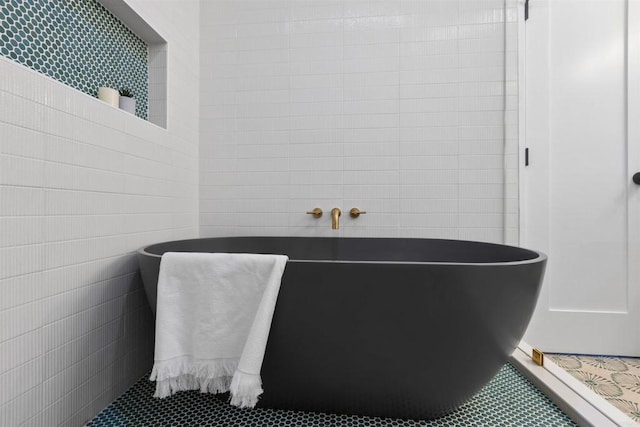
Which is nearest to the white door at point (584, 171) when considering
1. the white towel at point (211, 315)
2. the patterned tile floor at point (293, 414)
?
the patterned tile floor at point (293, 414)

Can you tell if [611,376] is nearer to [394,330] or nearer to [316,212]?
[394,330]

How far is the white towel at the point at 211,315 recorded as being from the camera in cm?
101

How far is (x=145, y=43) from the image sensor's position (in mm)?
1732

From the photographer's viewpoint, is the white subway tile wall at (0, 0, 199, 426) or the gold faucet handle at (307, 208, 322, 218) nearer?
the white subway tile wall at (0, 0, 199, 426)

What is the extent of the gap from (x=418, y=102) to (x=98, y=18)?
1.65 metres

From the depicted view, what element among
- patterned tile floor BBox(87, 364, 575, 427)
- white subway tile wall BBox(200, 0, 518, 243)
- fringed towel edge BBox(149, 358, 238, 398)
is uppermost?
white subway tile wall BBox(200, 0, 518, 243)

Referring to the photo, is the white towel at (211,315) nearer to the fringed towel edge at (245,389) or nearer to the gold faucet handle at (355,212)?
the fringed towel edge at (245,389)

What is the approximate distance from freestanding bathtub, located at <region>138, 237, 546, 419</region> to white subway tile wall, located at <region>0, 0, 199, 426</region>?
0.28 m

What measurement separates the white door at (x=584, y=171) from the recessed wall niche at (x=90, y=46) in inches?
79.6

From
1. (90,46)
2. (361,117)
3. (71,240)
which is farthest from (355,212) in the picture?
(90,46)

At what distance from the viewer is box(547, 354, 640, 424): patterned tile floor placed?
1.21 meters

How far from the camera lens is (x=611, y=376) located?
140cm

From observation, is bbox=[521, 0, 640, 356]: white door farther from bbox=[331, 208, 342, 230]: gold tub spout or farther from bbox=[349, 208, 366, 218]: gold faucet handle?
bbox=[331, 208, 342, 230]: gold tub spout

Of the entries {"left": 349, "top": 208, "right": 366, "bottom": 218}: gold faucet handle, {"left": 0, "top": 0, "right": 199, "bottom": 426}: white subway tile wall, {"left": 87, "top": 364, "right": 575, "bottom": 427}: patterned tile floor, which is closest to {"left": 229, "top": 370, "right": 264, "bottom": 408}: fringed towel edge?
{"left": 87, "top": 364, "right": 575, "bottom": 427}: patterned tile floor
